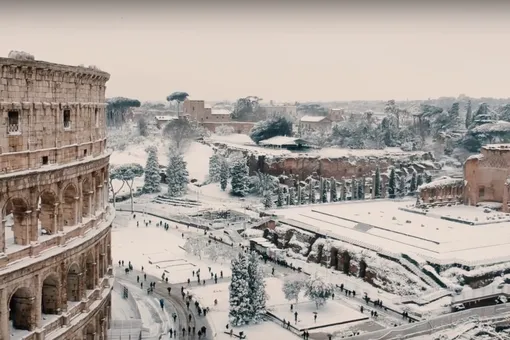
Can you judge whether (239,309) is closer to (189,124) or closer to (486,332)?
(486,332)

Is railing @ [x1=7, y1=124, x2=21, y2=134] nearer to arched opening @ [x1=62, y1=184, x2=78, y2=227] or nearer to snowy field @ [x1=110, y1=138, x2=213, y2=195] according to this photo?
arched opening @ [x1=62, y1=184, x2=78, y2=227]

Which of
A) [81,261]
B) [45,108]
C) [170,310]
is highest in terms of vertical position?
[45,108]

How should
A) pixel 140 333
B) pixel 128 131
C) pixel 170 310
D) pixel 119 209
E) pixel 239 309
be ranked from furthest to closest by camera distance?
pixel 128 131, pixel 119 209, pixel 170 310, pixel 239 309, pixel 140 333

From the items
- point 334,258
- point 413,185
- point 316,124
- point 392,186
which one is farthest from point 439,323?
point 316,124

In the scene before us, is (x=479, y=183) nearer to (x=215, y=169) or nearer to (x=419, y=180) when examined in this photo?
(x=419, y=180)

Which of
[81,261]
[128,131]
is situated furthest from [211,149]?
[81,261]

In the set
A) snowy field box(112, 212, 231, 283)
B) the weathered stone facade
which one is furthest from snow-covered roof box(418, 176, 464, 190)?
snowy field box(112, 212, 231, 283)
